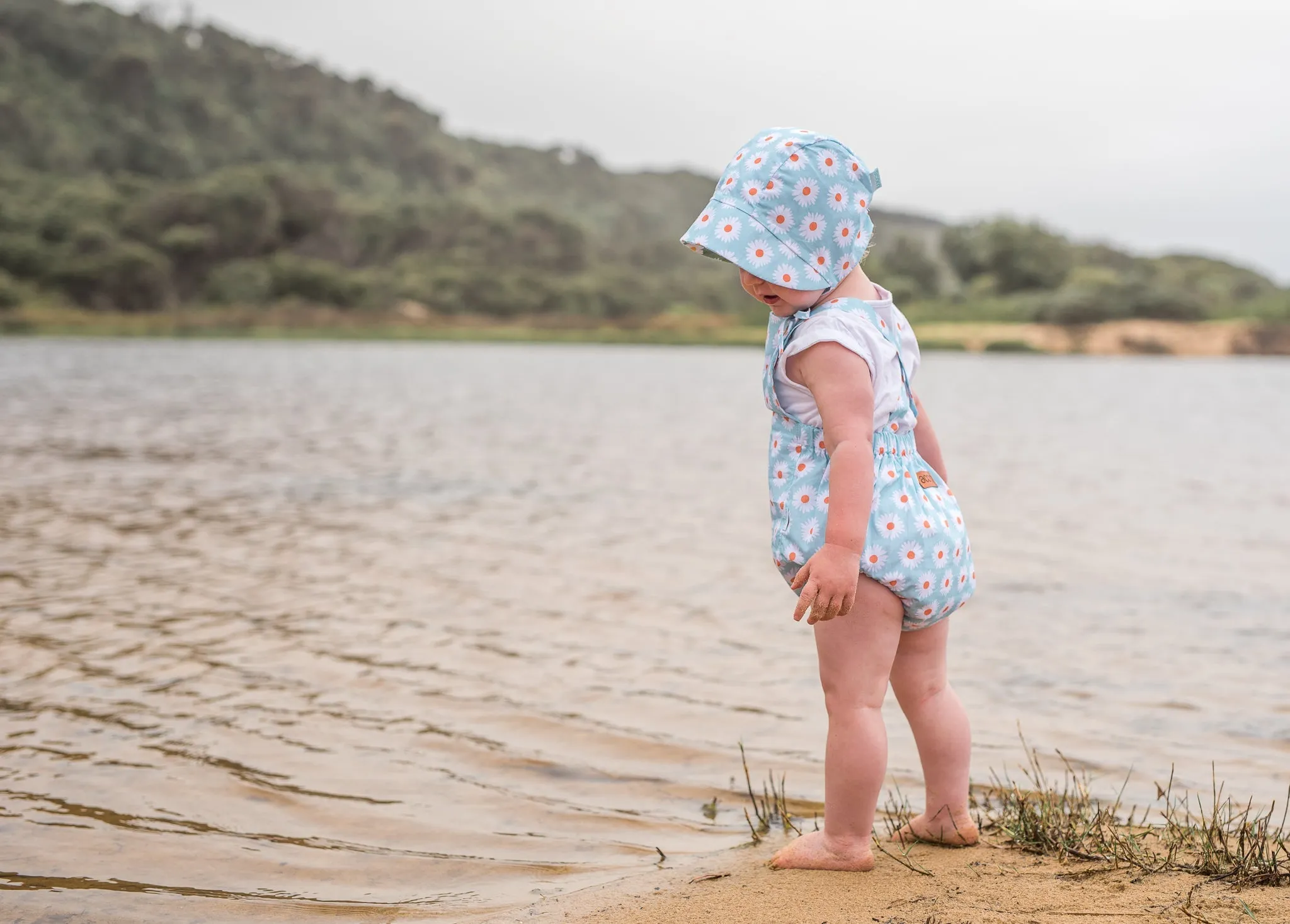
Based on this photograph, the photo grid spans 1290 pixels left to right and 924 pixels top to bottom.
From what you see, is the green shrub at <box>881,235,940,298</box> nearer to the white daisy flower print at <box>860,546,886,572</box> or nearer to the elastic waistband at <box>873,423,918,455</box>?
the elastic waistband at <box>873,423,918,455</box>

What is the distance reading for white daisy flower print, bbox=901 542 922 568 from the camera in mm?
2299

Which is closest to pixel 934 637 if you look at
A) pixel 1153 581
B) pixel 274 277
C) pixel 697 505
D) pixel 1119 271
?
pixel 1153 581

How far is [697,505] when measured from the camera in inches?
333

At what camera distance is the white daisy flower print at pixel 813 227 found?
2355 mm

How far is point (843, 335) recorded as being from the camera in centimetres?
229

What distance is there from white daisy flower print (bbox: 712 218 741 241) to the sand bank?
1.29 meters

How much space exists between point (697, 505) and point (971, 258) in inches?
1885

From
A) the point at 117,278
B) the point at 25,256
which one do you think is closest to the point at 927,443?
the point at 117,278

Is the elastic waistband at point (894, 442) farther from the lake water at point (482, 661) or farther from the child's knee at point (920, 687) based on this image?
the lake water at point (482, 661)

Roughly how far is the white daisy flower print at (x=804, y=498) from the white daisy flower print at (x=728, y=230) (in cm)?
54

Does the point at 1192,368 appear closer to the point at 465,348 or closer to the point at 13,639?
the point at 465,348

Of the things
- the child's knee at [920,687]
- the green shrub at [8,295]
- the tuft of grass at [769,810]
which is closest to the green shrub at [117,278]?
the green shrub at [8,295]

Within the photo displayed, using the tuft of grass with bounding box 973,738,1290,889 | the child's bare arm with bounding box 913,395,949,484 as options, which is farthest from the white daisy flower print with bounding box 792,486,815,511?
the tuft of grass with bounding box 973,738,1290,889

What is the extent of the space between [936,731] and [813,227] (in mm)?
1125
